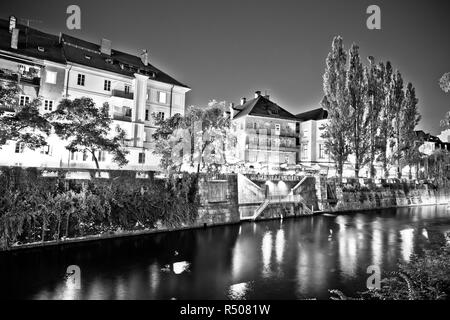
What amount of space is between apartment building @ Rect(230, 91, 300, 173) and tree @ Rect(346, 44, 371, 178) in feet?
32.1

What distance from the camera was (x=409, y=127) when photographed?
46.5 metres

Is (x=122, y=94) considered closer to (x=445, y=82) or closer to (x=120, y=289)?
(x=120, y=289)

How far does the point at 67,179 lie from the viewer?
1955 cm

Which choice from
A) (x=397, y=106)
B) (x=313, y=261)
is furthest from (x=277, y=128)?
(x=313, y=261)

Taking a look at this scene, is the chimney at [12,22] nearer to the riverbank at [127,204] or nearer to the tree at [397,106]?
the riverbank at [127,204]

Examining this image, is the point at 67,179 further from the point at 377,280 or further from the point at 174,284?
the point at 377,280

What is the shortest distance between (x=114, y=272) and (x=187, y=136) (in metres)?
16.1

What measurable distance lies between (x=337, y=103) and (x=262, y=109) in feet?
41.4

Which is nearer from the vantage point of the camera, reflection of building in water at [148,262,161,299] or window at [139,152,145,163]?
reflection of building in water at [148,262,161,299]

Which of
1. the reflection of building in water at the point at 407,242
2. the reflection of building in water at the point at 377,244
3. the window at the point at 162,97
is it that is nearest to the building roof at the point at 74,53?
the window at the point at 162,97

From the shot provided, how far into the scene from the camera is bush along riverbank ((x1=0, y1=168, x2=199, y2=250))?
56.2 feet

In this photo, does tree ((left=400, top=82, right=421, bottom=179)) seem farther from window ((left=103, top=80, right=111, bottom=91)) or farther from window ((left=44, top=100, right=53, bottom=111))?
window ((left=44, top=100, right=53, bottom=111))

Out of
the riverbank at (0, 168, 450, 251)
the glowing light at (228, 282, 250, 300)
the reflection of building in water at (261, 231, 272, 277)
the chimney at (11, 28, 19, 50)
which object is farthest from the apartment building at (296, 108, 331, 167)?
the chimney at (11, 28, 19, 50)

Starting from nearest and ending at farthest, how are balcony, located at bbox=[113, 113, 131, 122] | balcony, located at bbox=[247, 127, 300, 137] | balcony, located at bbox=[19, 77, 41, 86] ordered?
balcony, located at bbox=[19, 77, 41, 86] → balcony, located at bbox=[113, 113, 131, 122] → balcony, located at bbox=[247, 127, 300, 137]
